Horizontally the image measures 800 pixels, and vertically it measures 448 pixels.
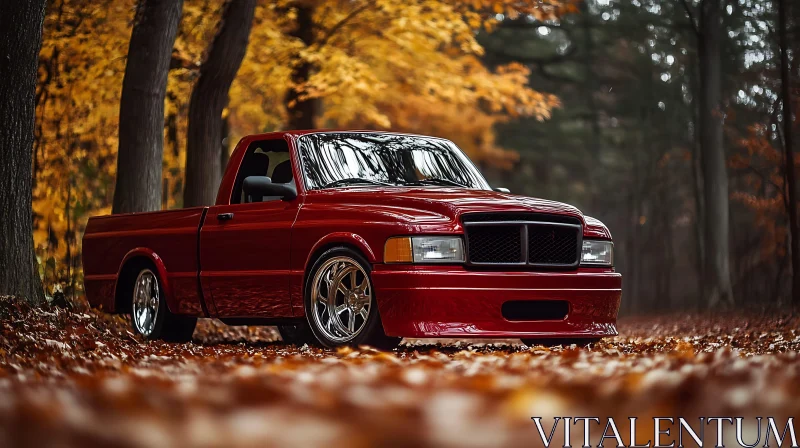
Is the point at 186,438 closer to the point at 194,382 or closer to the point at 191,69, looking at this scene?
the point at 194,382

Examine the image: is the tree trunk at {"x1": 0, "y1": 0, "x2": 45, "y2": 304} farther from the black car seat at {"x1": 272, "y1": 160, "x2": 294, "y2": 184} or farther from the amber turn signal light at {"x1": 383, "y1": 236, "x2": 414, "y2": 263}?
the amber turn signal light at {"x1": 383, "y1": 236, "x2": 414, "y2": 263}

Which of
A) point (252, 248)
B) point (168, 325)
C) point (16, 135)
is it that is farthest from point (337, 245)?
point (16, 135)

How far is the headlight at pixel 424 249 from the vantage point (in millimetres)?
8484

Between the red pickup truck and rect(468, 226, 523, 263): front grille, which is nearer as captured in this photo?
the red pickup truck

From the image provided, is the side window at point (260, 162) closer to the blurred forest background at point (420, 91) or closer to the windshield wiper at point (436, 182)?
the windshield wiper at point (436, 182)

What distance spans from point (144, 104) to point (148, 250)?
11.2ft

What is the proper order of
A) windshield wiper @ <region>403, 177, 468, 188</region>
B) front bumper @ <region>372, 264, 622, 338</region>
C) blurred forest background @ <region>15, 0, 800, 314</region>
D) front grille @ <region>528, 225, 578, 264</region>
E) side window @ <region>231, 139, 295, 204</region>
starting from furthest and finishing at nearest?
1. blurred forest background @ <region>15, 0, 800, 314</region>
2. side window @ <region>231, 139, 295, 204</region>
3. windshield wiper @ <region>403, 177, 468, 188</region>
4. front grille @ <region>528, 225, 578, 264</region>
5. front bumper @ <region>372, 264, 622, 338</region>

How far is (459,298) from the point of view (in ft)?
27.8

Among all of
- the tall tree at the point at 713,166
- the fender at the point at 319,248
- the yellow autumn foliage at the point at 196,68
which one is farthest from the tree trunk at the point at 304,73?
the fender at the point at 319,248

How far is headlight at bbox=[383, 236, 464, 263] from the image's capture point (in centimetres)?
848

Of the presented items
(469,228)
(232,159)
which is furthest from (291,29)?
(469,228)

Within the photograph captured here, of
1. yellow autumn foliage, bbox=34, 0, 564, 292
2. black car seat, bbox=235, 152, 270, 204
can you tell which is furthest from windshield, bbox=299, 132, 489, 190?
yellow autumn foliage, bbox=34, 0, 564, 292

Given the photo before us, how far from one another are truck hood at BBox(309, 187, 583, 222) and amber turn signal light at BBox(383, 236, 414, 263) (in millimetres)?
175

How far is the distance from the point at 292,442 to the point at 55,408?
1043 mm
